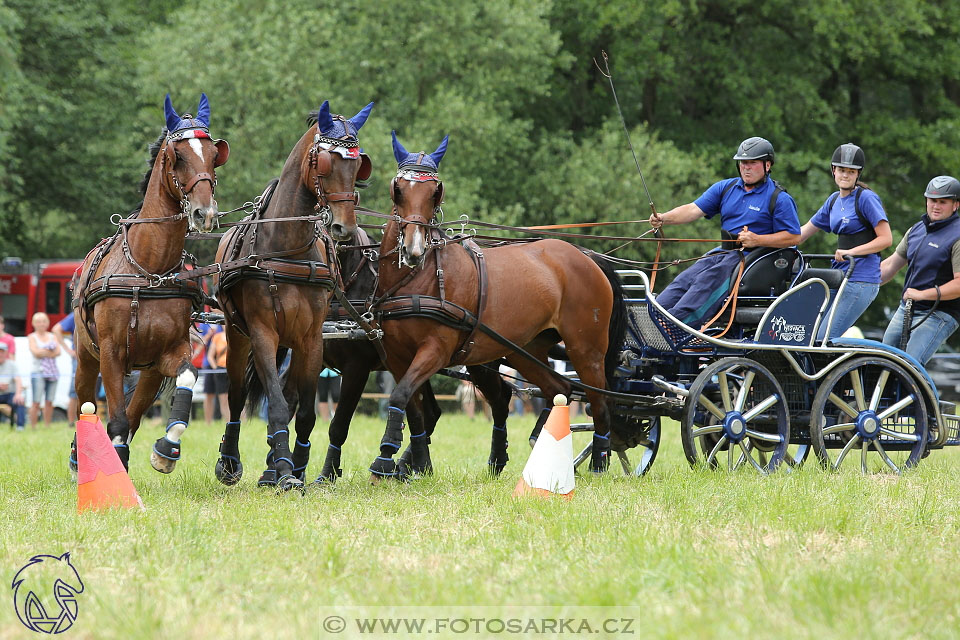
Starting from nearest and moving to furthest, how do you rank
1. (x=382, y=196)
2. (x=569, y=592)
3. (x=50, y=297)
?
1. (x=569, y=592)
2. (x=382, y=196)
3. (x=50, y=297)

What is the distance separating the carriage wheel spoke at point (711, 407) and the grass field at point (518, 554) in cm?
59

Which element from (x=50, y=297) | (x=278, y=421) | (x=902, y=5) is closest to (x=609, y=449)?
(x=278, y=421)

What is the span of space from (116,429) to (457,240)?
8.32 ft

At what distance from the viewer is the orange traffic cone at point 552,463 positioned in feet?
21.0

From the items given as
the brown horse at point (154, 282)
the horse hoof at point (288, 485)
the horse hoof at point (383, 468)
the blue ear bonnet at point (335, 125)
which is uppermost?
the blue ear bonnet at point (335, 125)

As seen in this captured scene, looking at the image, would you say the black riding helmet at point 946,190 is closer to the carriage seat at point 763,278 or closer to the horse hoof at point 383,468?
the carriage seat at point 763,278

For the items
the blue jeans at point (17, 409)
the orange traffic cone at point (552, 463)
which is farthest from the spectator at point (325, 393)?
the orange traffic cone at point (552, 463)

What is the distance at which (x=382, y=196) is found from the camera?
66.1 ft

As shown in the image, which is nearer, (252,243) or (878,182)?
(252,243)

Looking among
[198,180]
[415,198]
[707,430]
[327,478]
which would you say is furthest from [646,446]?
[198,180]

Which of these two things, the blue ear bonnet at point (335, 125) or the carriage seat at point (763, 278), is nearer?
the blue ear bonnet at point (335, 125)

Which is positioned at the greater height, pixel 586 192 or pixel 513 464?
pixel 586 192

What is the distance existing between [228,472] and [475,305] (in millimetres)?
2014

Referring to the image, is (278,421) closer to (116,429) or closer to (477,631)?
(116,429)
